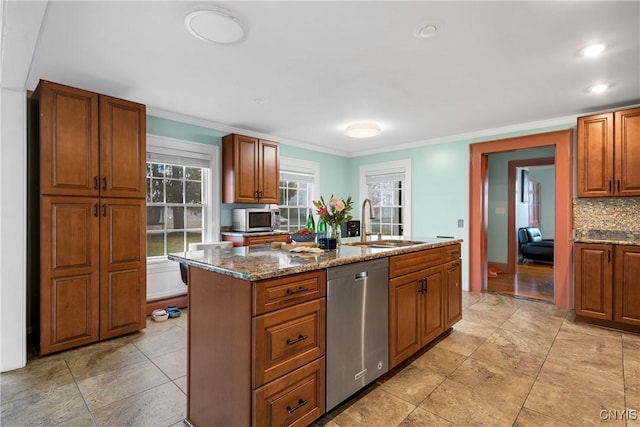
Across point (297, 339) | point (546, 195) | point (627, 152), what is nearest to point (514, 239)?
point (627, 152)

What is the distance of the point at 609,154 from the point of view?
3.43 metres

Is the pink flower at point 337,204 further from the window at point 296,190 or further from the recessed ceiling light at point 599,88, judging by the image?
the window at point 296,190

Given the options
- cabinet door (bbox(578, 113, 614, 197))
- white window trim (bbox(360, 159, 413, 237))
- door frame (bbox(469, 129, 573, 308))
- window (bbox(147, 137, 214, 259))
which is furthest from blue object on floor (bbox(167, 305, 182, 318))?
cabinet door (bbox(578, 113, 614, 197))

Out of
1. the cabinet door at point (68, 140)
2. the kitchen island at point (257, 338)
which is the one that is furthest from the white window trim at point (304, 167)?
the kitchen island at point (257, 338)

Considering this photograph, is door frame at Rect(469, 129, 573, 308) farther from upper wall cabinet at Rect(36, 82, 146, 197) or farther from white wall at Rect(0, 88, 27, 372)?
white wall at Rect(0, 88, 27, 372)

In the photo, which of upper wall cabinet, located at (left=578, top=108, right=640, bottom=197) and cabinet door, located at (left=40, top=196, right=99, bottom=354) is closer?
cabinet door, located at (left=40, top=196, right=99, bottom=354)

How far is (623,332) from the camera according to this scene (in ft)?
10.3

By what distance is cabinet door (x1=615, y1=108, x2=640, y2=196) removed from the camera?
3.28 metres

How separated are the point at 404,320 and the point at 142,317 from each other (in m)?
2.55

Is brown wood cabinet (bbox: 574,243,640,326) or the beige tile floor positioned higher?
brown wood cabinet (bbox: 574,243,640,326)

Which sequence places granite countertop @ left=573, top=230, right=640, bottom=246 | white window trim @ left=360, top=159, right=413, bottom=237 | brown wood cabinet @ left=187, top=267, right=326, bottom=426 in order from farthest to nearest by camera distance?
1. white window trim @ left=360, top=159, right=413, bottom=237
2. granite countertop @ left=573, top=230, right=640, bottom=246
3. brown wood cabinet @ left=187, top=267, right=326, bottom=426

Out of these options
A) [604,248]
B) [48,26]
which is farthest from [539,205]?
[48,26]

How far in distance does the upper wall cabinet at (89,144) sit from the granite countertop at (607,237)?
471cm

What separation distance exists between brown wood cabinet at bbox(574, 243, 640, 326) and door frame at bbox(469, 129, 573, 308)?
1.56 ft
